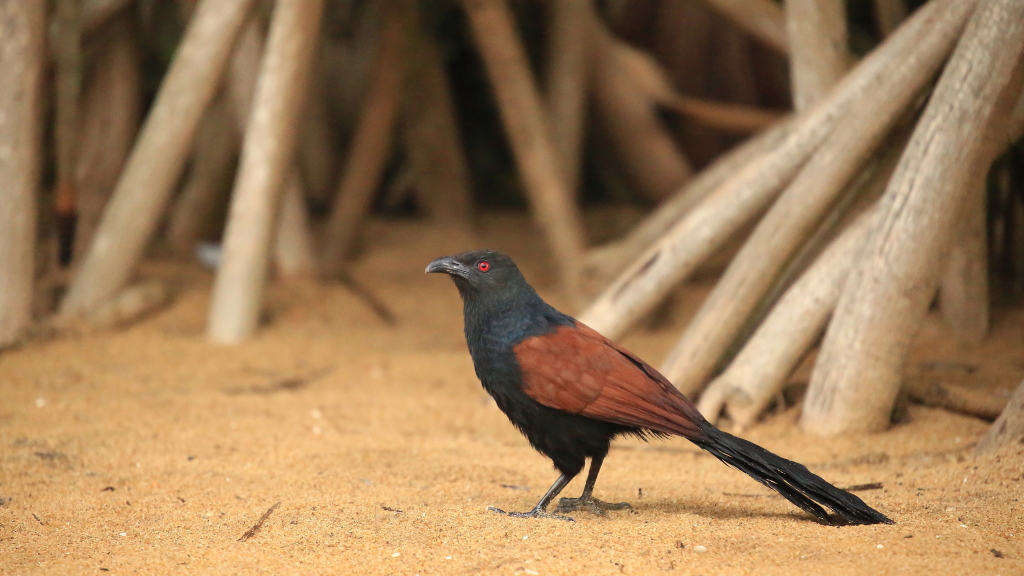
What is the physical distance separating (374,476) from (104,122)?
12.4 ft

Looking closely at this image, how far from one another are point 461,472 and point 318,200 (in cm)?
466

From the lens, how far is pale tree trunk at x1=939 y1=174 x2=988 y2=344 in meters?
4.44

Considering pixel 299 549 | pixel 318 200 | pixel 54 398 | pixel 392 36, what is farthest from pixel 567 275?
pixel 299 549

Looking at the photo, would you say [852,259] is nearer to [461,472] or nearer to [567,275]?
[461,472]

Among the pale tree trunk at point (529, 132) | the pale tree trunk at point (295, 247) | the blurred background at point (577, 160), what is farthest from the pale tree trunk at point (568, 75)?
the pale tree trunk at point (295, 247)

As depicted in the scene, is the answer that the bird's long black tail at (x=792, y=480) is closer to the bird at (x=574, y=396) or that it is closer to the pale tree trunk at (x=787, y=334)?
the bird at (x=574, y=396)

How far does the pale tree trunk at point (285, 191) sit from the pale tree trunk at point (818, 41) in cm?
310

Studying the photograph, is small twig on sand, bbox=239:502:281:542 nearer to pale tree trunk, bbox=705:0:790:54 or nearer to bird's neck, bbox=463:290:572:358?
bird's neck, bbox=463:290:572:358

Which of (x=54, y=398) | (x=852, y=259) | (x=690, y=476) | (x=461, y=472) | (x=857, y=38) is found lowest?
(x=54, y=398)

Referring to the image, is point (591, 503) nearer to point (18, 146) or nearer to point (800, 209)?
point (800, 209)

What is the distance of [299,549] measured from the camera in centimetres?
241

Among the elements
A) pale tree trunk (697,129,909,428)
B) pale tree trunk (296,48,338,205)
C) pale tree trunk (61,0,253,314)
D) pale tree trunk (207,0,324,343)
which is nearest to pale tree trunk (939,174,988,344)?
pale tree trunk (697,129,909,428)

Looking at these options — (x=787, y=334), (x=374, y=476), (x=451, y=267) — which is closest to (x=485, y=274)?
(x=451, y=267)

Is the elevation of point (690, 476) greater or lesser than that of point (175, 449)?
greater
